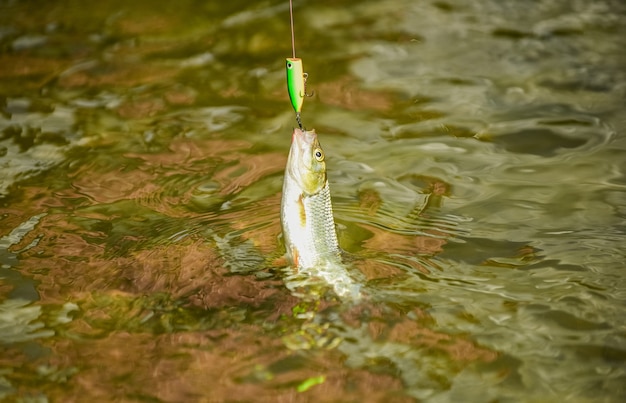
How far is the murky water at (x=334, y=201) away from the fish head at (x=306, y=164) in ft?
1.36

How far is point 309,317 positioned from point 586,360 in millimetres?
938

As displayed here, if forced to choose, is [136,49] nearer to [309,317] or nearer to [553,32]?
[553,32]

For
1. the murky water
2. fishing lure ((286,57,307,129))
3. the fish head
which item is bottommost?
the murky water

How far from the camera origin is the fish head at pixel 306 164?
2807mm

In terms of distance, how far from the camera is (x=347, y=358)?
2750 millimetres

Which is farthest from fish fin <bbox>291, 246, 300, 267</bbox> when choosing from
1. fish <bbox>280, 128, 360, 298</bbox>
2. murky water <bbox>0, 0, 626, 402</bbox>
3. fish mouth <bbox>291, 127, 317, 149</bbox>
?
fish mouth <bbox>291, 127, 317, 149</bbox>

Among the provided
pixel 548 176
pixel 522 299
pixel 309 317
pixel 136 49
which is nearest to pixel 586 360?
pixel 522 299

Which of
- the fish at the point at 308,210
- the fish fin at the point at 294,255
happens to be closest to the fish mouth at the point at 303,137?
the fish at the point at 308,210

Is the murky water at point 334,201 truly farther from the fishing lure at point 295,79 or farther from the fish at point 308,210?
the fishing lure at point 295,79

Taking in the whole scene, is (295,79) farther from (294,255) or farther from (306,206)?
(294,255)

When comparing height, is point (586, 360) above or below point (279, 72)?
below

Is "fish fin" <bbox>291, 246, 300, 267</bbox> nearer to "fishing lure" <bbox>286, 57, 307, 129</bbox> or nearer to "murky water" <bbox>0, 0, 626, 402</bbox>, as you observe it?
"murky water" <bbox>0, 0, 626, 402</bbox>

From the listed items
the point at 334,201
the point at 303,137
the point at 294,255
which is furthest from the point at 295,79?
the point at 334,201

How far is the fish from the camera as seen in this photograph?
2.81 m
